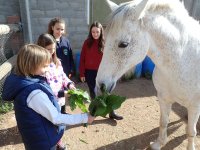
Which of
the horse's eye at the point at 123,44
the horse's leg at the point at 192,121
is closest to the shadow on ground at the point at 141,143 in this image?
the horse's leg at the point at 192,121

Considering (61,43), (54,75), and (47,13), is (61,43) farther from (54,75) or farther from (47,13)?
(47,13)

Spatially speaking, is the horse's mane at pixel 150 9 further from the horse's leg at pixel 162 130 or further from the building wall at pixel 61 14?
the building wall at pixel 61 14

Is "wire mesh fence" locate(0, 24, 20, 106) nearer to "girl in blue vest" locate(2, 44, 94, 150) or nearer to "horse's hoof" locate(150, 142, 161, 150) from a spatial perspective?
"girl in blue vest" locate(2, 44, 94, 150)

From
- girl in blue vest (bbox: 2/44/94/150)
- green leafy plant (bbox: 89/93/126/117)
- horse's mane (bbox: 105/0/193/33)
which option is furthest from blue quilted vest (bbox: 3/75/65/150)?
horse's mane (bbox: 105/0/193/33)

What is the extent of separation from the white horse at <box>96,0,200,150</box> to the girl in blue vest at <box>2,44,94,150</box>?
50 cm

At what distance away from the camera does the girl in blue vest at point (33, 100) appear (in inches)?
69.4

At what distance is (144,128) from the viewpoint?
3.72 metres

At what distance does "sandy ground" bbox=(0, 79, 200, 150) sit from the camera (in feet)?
10.9

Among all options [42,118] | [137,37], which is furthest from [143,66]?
[42,118]

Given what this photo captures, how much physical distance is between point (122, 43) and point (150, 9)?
15.7 inches

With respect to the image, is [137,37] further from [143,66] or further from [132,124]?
[143,66]

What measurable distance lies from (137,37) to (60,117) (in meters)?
0.94

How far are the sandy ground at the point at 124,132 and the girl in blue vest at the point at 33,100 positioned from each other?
1.41m

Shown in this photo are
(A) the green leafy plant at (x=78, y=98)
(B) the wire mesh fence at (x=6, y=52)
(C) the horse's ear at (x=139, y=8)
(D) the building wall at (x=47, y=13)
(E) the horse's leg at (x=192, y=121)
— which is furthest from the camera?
(D) the building wall at (x=47, y=13)
